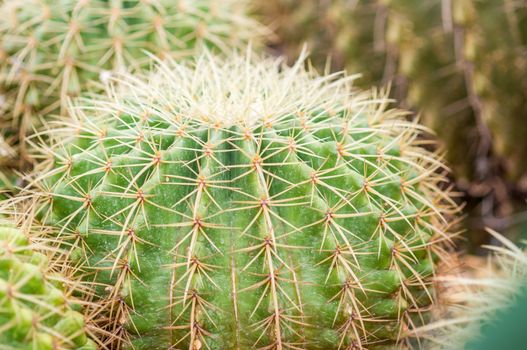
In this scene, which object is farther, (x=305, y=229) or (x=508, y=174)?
(x=508, y=174)

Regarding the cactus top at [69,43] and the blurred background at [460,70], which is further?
the blurred background at [460,70]

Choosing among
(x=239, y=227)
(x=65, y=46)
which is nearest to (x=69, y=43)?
(x=65, y=46)

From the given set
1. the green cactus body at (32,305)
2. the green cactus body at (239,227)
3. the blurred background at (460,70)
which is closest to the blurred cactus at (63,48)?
the green cactus body at (239,227)

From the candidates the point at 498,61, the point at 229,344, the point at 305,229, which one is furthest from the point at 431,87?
the point at 229,344

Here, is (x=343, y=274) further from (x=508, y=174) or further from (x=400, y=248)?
(x=508, y=174)

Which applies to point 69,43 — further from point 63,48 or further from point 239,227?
point 239,227

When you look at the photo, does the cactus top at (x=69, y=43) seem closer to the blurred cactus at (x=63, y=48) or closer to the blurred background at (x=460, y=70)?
the blurred cactus at (x=63, y=48)

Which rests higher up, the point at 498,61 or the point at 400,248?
the point at 498,61
